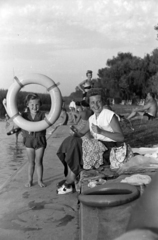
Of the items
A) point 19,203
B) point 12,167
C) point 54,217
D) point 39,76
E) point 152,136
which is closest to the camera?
point 54,217

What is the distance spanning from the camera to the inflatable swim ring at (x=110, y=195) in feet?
10.2

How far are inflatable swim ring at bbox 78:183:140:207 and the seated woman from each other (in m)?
1.60

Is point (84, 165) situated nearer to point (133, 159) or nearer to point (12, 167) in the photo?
point (133, 159)

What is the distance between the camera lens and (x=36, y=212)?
15.3 feet

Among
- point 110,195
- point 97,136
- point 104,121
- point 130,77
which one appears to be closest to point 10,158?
point 97,136

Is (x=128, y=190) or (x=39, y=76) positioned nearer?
(x=128, y=190)

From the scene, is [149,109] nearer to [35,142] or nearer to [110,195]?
[35,142]

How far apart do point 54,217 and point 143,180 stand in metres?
1.28

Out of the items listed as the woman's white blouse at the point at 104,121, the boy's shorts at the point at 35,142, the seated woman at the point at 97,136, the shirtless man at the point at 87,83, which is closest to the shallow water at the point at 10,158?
the boy's shorts at the point at 35,142

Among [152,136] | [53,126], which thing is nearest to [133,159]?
[53,126]

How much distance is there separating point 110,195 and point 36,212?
1.75 metres

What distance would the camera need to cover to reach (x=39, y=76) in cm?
629

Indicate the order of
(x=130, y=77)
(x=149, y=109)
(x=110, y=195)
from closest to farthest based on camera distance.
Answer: (x=110, y=195) → (x=149, y=109) → (x=130, y=77)

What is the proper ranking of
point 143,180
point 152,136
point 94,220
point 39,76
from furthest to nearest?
point 152,136 → point 39,76 → point 143,180 → point 94,220
